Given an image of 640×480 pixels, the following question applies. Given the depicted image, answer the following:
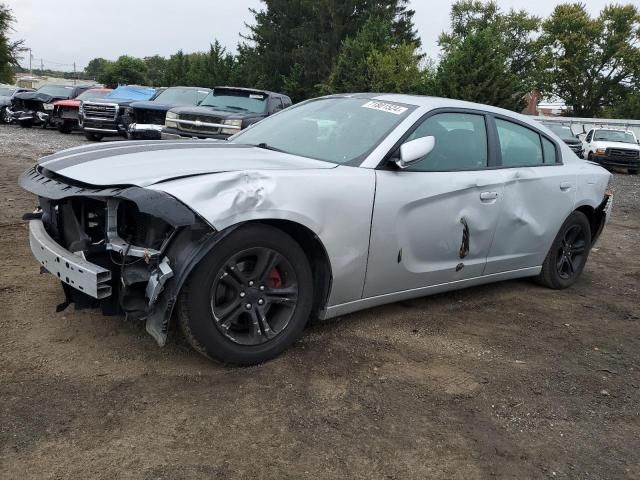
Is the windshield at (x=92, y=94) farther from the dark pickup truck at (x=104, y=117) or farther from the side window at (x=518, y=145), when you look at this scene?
the side window at (x=518, y=145)

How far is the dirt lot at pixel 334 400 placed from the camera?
2457mm

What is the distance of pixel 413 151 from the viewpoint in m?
3.53

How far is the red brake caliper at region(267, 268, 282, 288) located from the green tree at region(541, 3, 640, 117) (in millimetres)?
57184

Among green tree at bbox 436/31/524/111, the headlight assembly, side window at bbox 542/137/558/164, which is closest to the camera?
side window at bbox 542/137/558/164

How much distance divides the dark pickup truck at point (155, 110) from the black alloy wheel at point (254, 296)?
1044cm

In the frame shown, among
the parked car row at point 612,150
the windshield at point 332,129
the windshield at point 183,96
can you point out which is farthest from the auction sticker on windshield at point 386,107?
the parked car row at point 612,150

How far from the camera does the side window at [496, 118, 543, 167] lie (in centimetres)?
455

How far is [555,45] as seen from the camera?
55125 millimetres

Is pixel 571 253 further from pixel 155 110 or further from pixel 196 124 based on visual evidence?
pixel 155 110

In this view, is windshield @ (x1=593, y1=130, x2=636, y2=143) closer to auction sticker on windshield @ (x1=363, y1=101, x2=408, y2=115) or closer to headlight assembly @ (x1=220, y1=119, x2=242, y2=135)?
headlight assembly @ (x1=220, y1=119, x2=242, y2=135)

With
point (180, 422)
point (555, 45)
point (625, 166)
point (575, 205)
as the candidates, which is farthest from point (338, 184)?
point (555, 45)

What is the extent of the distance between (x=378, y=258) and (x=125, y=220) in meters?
1.46

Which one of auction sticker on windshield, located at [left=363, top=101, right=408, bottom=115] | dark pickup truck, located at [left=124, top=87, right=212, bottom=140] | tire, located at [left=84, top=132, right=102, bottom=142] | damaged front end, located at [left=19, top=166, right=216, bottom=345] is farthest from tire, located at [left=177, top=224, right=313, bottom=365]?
tire, located at [left=84, top=132, right=102, bottom=142]

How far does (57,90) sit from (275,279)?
2295 centimetres
